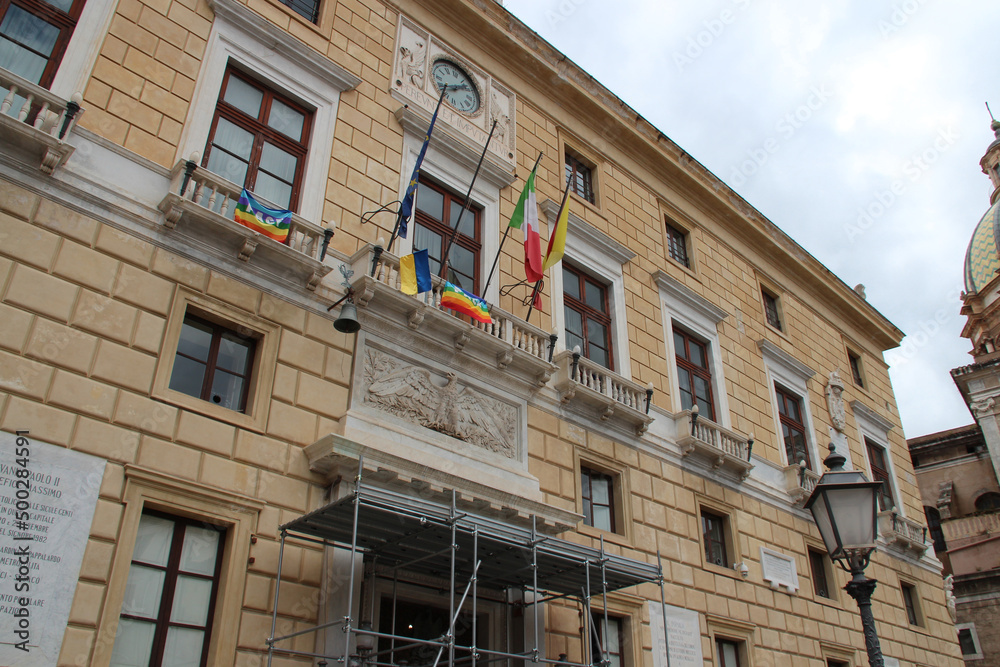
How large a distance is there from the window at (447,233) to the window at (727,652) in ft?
29.0

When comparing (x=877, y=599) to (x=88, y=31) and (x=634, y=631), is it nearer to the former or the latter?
(x=634, y=631)

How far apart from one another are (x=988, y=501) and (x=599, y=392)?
38.4 m

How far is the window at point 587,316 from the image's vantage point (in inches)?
709

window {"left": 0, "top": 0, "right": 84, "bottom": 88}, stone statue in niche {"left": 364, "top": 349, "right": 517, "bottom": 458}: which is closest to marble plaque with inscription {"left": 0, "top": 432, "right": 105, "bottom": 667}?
stone statue in niche {"left": 364, "top": 349, "right": 517, "bottom": 458}

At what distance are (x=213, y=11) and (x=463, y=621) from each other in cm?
1085

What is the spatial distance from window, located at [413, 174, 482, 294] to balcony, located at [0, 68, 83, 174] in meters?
6.14

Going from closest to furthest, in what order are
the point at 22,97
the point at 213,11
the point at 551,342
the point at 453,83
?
the point at 22,97
the point at 213,11
the point at 551,342
the point at 453,83

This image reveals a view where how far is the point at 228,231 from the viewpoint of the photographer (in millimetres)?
11930

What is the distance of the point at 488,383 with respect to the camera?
1475 cm

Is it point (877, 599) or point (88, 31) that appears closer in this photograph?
point (88, 31)

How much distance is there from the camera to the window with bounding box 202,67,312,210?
523 inches

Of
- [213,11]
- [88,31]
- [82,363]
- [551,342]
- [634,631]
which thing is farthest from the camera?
[551,342]

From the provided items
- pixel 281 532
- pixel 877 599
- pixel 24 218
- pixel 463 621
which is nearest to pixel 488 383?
pixel 463 621

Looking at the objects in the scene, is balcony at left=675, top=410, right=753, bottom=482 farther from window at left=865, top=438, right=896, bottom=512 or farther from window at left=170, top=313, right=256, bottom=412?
window at left=170, top=313, right=256, bottom=412
